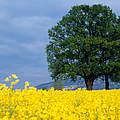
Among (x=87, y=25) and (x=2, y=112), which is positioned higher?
(x=87, y=25)

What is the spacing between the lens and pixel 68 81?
2914 cm

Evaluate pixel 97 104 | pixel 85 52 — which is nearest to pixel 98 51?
pixel 85 52

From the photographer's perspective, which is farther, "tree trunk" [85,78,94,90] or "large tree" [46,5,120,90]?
"tree trunk" [85,78,94,90]

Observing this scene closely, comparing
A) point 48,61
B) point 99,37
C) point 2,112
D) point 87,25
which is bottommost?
point 2,112

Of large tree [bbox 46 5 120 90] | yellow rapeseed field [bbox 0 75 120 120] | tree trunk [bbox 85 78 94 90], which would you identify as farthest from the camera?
tree trunk [bbox 85 78 94 90]

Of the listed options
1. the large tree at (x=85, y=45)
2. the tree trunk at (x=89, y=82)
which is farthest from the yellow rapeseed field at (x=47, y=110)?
the tree trunk at (x=89, y=82)

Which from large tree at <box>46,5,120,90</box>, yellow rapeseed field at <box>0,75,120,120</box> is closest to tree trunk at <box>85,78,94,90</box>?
large tree at <box>46,5,120,90</box>

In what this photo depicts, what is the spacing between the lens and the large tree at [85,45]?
27656 millimetres

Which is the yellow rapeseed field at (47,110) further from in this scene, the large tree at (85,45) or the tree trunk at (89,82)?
the tree trunk at (89,82)

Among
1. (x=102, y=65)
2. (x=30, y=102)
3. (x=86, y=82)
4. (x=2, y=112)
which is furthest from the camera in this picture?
(x=86, y=82)

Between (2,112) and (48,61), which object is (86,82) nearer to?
(48,61)

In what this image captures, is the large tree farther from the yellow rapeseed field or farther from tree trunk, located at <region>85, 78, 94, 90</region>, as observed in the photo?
the yellow rapeseed field

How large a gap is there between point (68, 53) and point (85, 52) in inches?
88.5

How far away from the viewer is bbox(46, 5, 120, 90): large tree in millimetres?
27656
